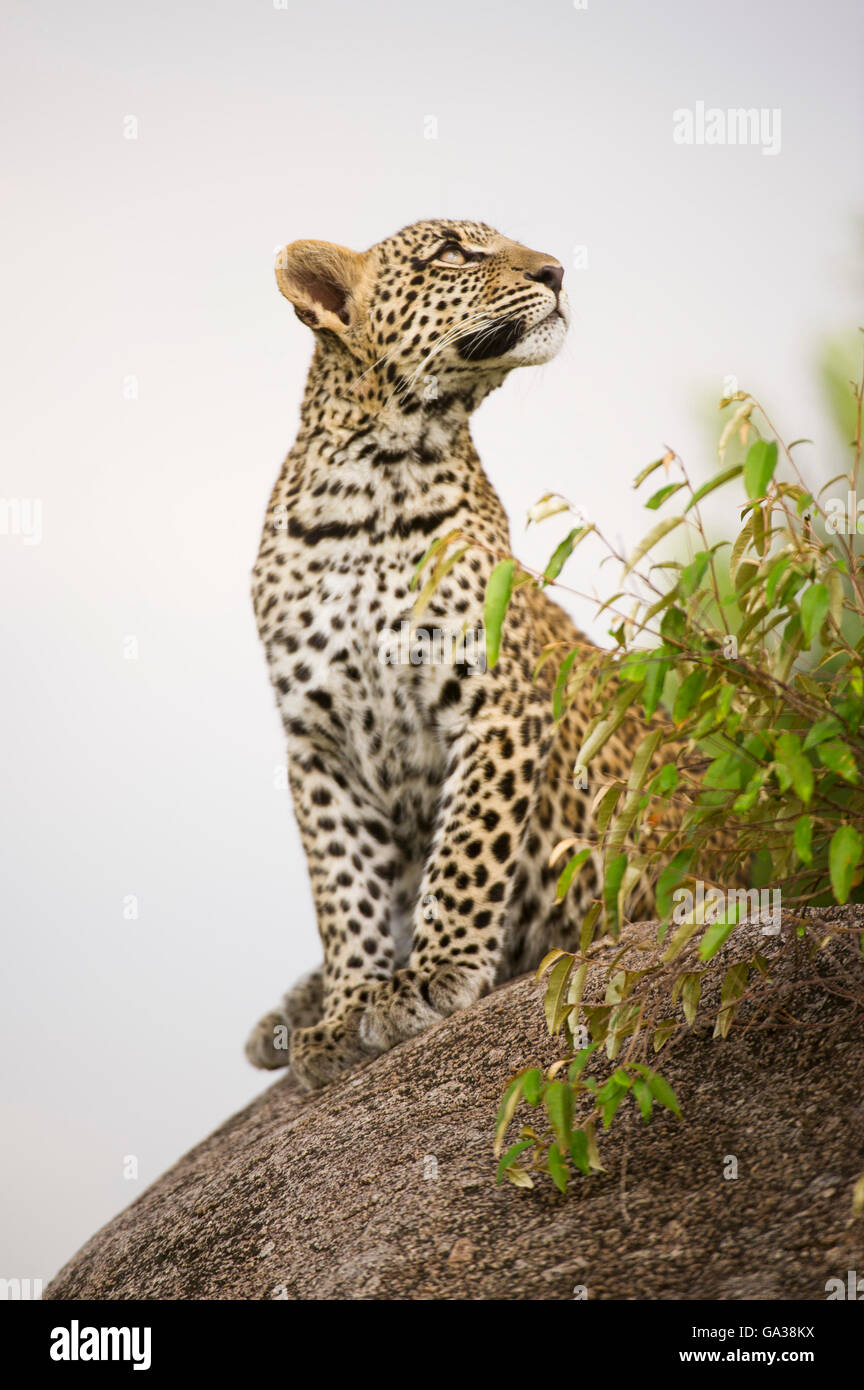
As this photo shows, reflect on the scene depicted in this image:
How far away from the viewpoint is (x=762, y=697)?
11.4 feet

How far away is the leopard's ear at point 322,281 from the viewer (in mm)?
5223

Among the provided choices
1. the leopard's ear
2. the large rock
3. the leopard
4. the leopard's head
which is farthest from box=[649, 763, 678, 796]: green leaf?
the leopard's ear

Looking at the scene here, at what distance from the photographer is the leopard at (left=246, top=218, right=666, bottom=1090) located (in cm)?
504

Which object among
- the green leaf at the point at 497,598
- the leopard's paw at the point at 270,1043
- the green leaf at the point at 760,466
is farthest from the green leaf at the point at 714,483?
the leopard's paw at the point at 270,1043

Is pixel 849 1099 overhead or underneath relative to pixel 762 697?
underneath

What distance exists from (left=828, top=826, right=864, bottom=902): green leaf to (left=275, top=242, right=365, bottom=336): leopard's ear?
9.97 feet

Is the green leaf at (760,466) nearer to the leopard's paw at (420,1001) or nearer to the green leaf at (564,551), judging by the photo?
the green leaf at (564,551)

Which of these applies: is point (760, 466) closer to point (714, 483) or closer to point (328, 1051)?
point (714, 483)

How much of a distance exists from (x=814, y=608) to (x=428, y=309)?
2649mm

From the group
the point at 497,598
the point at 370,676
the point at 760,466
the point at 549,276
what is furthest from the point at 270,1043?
the point at 760,466

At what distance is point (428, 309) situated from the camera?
522cm
